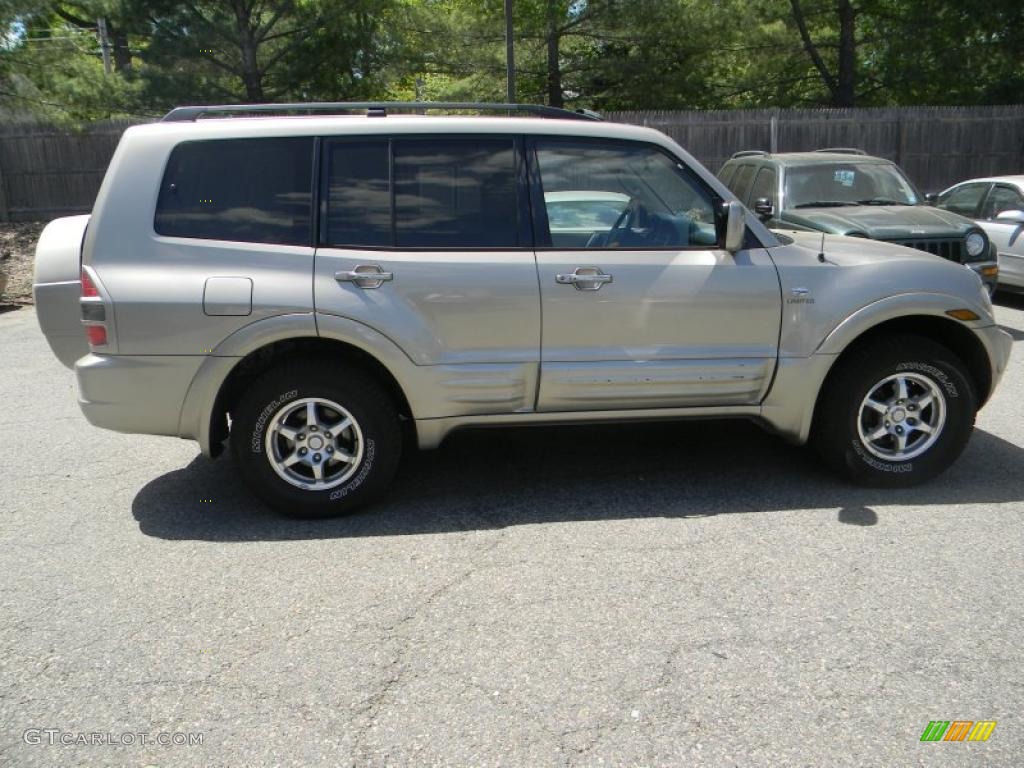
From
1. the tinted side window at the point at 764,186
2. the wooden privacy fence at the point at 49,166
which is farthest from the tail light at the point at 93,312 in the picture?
the wooden privacy fence at the point at 49,166

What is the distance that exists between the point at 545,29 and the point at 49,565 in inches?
894

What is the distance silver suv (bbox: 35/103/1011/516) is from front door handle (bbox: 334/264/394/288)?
0.05 ft

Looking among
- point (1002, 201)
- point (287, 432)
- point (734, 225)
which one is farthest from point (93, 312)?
point (1002, 201)

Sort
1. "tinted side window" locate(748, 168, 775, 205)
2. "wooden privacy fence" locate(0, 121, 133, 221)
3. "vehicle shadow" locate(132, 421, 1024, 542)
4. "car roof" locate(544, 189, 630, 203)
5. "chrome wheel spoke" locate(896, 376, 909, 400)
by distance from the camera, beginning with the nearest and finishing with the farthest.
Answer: "vehicle shadow" locate(132, 421, 1024, 542) < "car roof" locate(544, 189, 630, 203) < "chrome wheel spoke" locate(896, 376, 909, 400) < "tinted side window" locate(748, 168, 775, 205) < "wooden privacy fence" locate(0, 121, 133, 221)

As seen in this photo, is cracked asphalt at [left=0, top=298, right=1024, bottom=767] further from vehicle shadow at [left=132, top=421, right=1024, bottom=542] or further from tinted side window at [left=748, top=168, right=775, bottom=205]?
tinted side window at [left=748, top=168, right=775, bottom=205]

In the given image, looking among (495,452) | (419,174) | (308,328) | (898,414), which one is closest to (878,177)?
(898,414)

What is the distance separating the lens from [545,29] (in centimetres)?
2409

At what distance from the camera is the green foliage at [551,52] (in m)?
18.1

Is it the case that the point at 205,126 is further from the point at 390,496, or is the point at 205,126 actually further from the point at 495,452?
the point at 495,452

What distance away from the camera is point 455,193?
4.41 meters

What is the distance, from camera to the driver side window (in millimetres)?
4543

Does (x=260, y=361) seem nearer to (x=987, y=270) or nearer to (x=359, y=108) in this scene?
(x=359, y=108)

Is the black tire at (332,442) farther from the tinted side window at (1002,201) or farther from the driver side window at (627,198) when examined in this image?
the tinted side window at (1002,201)

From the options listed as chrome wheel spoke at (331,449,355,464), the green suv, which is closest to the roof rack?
chrome wheel spoke at (331,449,355,464)
